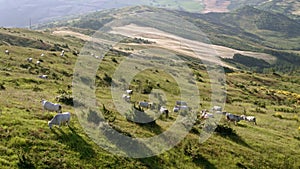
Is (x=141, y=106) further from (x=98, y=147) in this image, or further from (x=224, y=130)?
(x=98, y=147)

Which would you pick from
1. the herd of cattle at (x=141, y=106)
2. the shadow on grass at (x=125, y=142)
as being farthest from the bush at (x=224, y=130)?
the shadow on grass at (x=125, y=142)

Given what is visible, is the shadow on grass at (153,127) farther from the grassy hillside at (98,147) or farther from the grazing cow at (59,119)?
the grazing cow at (59,119)

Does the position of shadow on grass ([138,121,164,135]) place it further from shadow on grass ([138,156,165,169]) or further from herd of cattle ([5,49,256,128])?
herd of cattle ([5,49,256,128])

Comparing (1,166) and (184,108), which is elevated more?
(1,166)

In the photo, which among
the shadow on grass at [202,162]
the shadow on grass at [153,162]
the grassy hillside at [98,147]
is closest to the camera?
the grassy hillside at [98,147]

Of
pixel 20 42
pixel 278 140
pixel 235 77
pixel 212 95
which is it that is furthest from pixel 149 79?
pixel 235 77

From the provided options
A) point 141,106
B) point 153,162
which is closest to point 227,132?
point 141,106

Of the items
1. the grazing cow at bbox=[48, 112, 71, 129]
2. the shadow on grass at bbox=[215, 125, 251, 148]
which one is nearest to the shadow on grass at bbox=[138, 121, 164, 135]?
the shadow on grass at bbox=[215, 125, 251, 148]

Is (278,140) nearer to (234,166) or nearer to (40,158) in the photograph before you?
(234,166)
